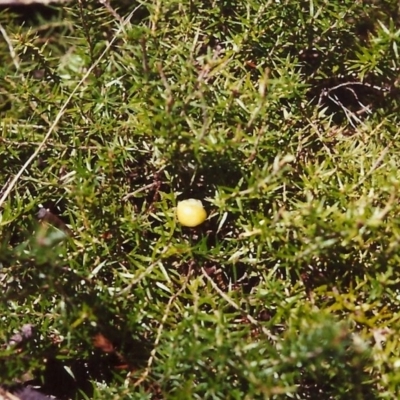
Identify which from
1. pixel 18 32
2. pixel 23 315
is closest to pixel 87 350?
pixel 23 315

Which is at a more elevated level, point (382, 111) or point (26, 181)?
point (382, 111)

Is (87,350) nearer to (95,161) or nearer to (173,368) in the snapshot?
(173,368)

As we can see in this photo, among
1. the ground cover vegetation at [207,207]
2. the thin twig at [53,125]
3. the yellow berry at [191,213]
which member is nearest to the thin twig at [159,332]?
the ground cover vegetation at [207,207]

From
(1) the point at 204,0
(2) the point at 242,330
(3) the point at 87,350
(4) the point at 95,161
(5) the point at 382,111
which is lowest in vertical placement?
(3) the point at 87,350

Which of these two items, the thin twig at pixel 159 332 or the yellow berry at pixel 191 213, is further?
the yellow berry at pixel 191 213

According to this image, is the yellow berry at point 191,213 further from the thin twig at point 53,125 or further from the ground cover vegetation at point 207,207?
the thin twig at point 53,125

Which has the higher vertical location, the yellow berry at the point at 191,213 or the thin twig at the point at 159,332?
the yellow berry at the point at 191,213

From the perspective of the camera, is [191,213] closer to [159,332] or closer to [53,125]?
[159,332]
